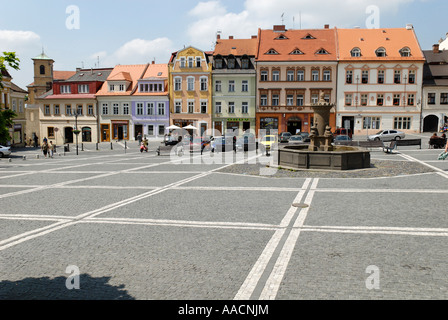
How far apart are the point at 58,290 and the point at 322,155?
52.2 ft

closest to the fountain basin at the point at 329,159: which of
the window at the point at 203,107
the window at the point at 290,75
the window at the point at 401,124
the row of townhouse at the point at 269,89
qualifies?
the row of townhouse at the point at 269,89

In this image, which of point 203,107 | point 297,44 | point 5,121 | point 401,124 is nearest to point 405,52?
point 401,124

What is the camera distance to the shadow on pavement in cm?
614

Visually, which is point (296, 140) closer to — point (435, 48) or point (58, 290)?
point (435, 48)

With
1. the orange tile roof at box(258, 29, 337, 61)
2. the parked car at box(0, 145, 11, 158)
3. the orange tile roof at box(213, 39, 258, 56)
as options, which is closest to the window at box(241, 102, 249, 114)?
the orange tile roof at box(258, 29, 337, 61)

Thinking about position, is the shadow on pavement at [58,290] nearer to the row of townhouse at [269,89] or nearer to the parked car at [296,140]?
the parked car at [296,140]

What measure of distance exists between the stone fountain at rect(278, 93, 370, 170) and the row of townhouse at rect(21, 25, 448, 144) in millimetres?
28005

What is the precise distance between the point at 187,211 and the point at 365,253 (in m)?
5.51

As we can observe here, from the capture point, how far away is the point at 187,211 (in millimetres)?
11836

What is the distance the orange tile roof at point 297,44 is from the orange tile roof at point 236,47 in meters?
1.13

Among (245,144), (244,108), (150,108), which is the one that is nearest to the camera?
(245,144)

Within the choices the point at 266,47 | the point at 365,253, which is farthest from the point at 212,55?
the point at 365,253

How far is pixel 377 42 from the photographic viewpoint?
52250 mm
